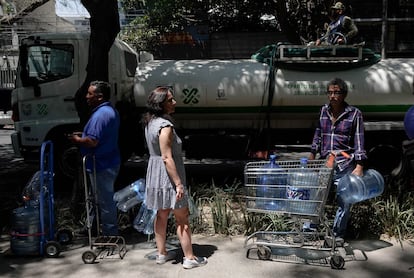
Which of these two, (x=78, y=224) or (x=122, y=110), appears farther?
(x=122, y=110)

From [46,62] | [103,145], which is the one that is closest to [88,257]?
[103,145]

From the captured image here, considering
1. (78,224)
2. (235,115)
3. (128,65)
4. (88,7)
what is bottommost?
(78,224)

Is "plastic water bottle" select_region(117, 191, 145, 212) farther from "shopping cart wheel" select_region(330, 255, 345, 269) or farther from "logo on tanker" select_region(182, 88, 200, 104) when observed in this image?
"logo on tanker" select_region(182, 88, 200, 104)

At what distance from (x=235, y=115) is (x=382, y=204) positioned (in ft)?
10.0

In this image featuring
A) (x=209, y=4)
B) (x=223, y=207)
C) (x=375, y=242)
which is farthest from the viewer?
(x=209, y=4)

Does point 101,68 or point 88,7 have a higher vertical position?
point 88,7

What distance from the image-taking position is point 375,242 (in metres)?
5.22

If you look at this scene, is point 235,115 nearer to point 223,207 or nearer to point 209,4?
point 223,207

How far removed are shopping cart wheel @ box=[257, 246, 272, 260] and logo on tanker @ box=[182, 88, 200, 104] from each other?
3757mm

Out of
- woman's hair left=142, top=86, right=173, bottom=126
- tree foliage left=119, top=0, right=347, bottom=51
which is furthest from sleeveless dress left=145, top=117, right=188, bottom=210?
tree foliage left=119, top=0, right=347, bottom=51

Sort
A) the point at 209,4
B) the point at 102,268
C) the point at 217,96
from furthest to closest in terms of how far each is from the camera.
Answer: the point at 209,4 < the point at 217,96 < the point at 102,268

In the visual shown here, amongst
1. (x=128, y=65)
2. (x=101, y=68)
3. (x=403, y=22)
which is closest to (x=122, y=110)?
(x=128, y=65)

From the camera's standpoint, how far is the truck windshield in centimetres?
832

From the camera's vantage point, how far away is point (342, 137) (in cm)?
496
